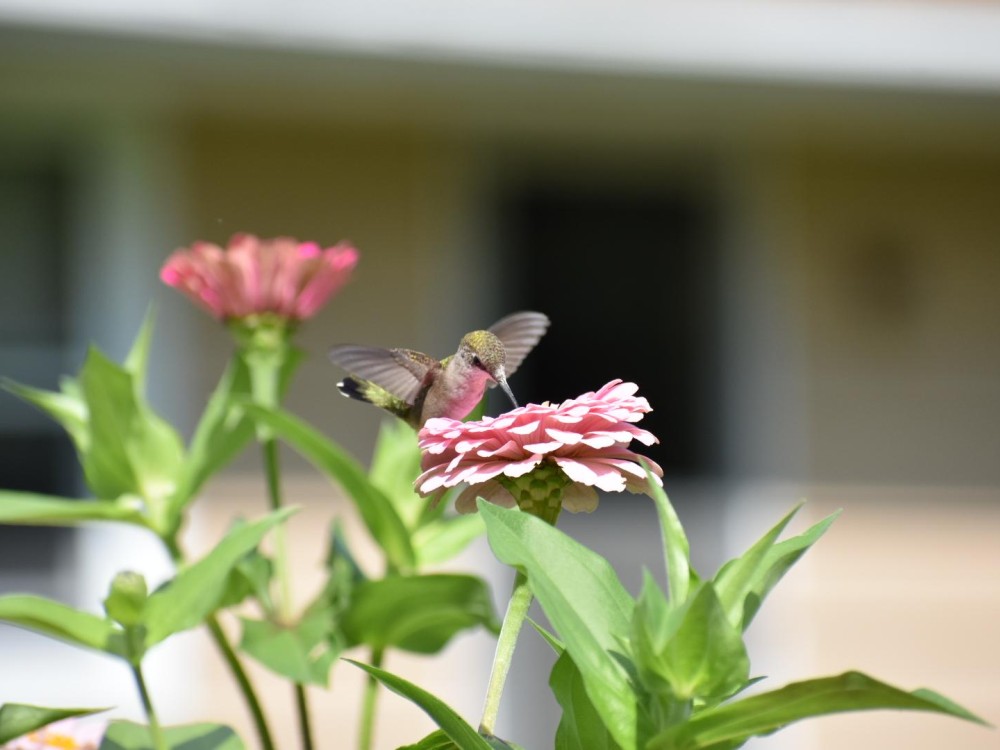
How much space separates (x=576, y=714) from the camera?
0.61m

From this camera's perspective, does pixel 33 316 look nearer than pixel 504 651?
No

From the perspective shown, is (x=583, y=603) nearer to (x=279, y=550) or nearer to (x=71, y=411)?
(x=279, y=550)

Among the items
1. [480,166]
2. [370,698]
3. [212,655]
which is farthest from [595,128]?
[370,698]

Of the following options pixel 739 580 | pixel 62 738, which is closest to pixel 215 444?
pixel 62 738

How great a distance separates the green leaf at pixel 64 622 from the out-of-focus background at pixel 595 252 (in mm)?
3055

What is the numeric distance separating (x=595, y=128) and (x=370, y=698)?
3.73 m

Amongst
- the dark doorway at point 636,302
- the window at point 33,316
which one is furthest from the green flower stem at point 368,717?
the dark doorway at point 636,302

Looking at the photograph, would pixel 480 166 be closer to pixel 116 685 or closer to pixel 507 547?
pixel 116 685

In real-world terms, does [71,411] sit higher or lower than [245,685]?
higher

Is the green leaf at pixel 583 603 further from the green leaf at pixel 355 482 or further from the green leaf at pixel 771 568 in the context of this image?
the green leaf at pixel 355 482

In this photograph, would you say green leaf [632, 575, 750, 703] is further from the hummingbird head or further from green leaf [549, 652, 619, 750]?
the hummingbird head

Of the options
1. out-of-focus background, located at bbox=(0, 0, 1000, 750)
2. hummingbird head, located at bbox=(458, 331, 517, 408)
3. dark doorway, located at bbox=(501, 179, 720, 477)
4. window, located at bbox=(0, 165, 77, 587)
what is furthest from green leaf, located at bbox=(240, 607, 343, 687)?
dark doorway, located at bbox=(501, 179, 720, 477)

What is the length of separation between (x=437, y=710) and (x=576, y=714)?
0.32 feet

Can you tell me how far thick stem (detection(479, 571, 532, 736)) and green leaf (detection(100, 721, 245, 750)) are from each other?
197mm
